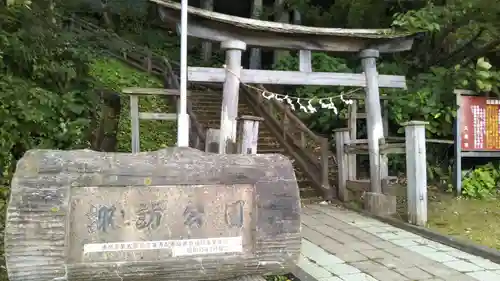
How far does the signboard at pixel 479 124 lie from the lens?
26.7ft

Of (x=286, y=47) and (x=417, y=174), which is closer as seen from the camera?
(x=417, y=174)

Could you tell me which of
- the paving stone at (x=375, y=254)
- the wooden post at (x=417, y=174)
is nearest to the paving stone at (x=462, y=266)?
the paving stone at (x=375, y=254)

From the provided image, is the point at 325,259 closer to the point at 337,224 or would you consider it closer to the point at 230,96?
the point at 337,224

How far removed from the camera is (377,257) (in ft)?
17.3

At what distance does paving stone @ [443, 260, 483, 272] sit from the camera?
4.91 m

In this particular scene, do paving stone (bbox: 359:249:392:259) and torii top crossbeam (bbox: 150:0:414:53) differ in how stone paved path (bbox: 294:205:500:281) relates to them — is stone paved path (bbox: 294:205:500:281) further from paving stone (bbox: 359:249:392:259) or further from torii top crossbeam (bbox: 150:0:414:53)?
torii top crossbeam (bbox: 150:0:414:53)

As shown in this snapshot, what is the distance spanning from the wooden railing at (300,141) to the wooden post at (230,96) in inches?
103

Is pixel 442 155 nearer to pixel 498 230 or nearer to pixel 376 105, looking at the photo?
pixel 376 105

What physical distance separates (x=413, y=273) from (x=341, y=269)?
2.34 feet

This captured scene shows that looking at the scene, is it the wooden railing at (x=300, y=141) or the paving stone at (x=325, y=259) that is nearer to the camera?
the paving stone at (x=325, y=259)

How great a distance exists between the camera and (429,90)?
9.17 m

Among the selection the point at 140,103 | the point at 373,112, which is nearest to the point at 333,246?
the point at 373,112

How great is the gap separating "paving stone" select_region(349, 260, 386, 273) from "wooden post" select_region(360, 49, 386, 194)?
2813 millimetres

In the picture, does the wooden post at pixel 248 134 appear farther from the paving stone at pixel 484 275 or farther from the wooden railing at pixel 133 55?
the wooden railing at pixel 133 55
